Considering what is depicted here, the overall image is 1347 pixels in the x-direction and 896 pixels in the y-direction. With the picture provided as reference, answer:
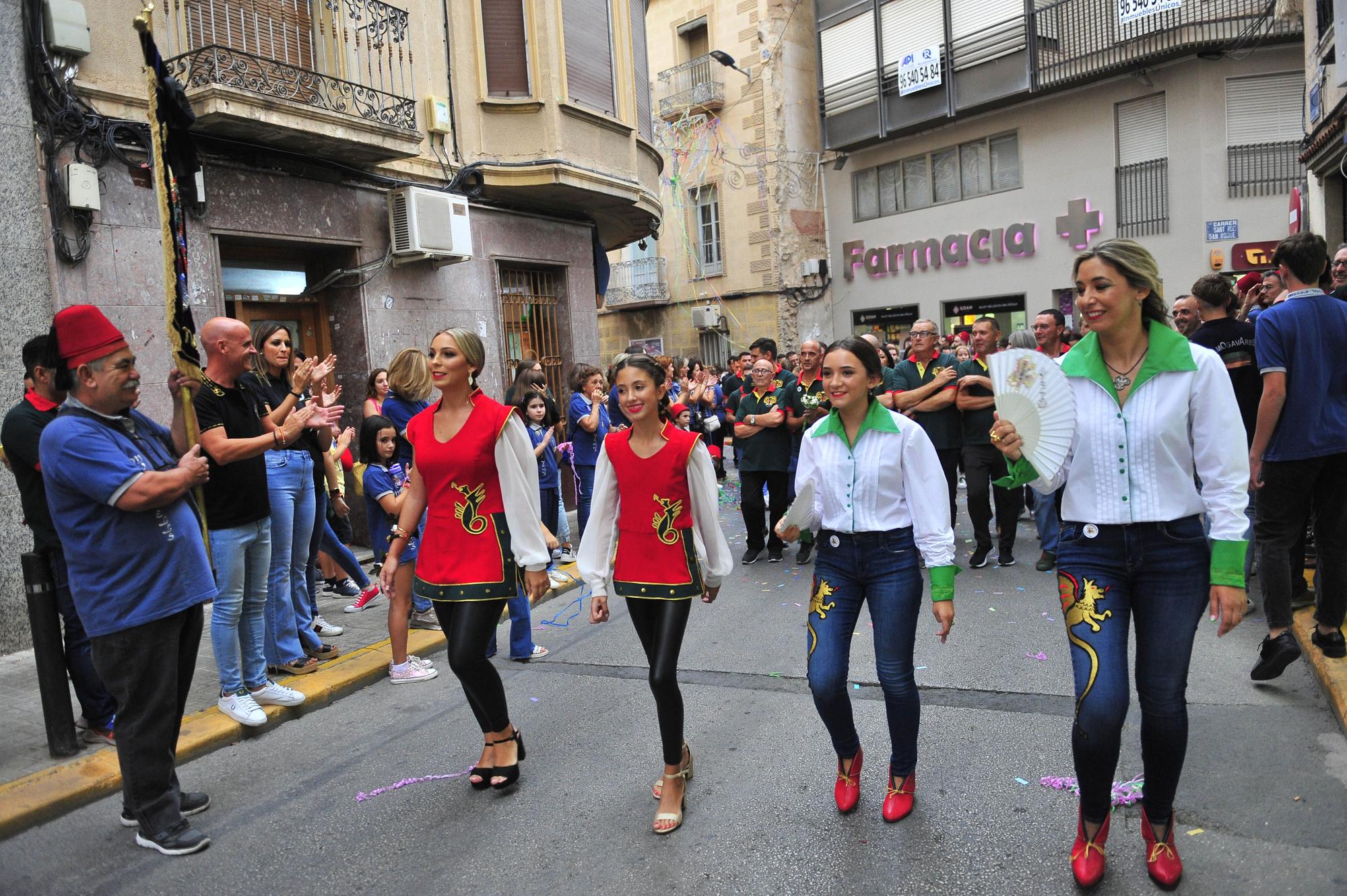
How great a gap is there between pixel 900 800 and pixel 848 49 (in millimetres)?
23514

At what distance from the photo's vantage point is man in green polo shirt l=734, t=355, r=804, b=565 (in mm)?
8727

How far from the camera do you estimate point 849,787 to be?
373cm

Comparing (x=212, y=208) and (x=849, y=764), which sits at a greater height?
(x=212, y=208)

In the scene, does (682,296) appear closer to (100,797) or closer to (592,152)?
(592,152)

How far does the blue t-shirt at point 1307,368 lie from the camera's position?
4.61 meters

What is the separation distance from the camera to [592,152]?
1193 cm

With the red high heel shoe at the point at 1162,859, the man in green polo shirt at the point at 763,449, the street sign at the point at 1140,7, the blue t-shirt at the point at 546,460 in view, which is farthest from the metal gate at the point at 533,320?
the street sign at the point at 1140,7

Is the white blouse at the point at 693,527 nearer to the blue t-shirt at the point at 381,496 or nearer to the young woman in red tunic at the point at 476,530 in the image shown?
the young woman in red tunic at the point at 476,530

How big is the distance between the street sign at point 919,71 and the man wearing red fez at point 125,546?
70.2ft

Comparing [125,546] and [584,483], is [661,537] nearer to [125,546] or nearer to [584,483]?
[125,546]

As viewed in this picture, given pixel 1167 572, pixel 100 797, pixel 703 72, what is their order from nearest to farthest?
pixel 1167 572, pixel 100 797, pixel 703 72

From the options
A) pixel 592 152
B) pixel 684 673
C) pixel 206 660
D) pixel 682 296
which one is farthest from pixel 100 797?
pixel 682 296

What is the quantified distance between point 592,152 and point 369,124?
3.60m

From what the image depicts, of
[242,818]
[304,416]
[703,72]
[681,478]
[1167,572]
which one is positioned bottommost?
[242,818]
